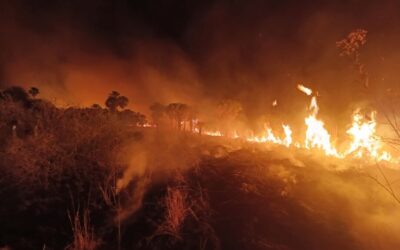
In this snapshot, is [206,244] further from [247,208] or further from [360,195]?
[360,195]

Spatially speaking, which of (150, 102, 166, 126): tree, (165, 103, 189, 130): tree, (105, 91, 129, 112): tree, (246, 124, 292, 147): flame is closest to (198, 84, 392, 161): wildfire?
(246, 124, 292, 147): flame

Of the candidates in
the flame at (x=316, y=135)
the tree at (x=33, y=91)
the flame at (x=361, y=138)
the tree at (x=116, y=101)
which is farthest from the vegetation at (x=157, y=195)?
the tree at (x=116, y=101)

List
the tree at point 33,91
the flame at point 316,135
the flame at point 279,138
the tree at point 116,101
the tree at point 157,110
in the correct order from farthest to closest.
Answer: the tree at point 157,110 → the tree at point 116,101 → the tree at point 33,91 → the flame at point 279,138 → the flame at point 316,135

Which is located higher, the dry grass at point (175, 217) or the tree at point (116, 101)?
the tree at point (116, 101)

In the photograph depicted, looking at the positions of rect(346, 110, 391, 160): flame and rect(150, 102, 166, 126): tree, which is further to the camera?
rect(150, 102, 166, 126): tree

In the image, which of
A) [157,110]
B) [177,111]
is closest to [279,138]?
[177,111]

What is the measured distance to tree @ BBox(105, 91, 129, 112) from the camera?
862 inches

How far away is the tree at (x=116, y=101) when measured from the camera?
862 inches

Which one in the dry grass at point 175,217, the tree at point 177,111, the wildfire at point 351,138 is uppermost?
the tree at point 177,111

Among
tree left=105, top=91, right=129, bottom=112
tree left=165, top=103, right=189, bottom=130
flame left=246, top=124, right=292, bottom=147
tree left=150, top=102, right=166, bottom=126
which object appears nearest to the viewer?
flame left=246, top=124, right=292, bottom=147

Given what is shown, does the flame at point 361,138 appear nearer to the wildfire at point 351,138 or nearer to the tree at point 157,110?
the wildfire at point 351,138

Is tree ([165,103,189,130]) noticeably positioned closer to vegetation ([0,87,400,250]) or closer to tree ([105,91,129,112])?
tree ([105,91,129,112])

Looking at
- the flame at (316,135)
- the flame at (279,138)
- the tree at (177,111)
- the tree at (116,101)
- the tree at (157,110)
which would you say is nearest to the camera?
the flame at (316,135)

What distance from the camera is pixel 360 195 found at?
28.3ft
